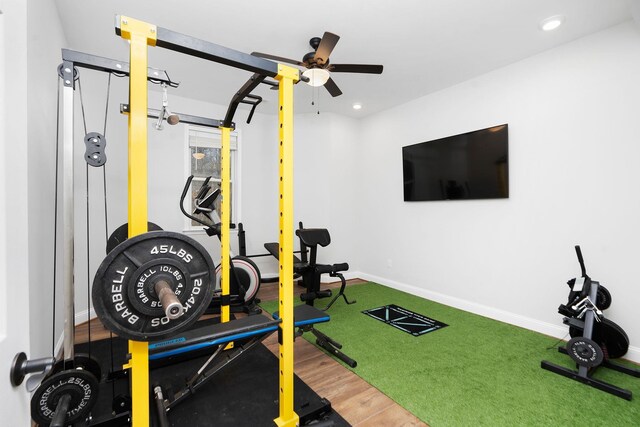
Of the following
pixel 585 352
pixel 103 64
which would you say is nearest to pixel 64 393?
Result: pixel 103 64

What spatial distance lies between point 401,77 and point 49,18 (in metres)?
3.17

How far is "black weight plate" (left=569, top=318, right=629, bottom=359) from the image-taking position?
83.4 inches

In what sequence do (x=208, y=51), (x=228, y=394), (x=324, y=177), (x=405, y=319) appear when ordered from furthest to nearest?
(x=324, y=177)
(x=405, y=319)
(x=228, y=394)
(x=208, y=51)

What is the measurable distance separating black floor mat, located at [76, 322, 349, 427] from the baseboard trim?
2291 mm

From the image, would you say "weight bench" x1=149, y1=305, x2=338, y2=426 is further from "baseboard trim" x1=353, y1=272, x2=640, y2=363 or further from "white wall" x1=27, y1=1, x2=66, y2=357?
"baseboard trim" x1=353, y1=272, x2=640, y2=363

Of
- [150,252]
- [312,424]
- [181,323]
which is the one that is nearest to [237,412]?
[312,424]

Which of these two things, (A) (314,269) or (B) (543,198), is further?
(A) (314,269)

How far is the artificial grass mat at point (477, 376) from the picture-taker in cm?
168

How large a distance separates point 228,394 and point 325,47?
2.58m

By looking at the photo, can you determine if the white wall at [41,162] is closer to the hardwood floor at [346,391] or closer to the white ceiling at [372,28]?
the white ceiling at [372,28]

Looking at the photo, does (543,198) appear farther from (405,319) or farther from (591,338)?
(405,319)

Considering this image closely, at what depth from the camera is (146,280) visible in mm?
968

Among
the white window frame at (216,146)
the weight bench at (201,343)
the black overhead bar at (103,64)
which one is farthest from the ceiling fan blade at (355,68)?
the white window frame at (216,146)

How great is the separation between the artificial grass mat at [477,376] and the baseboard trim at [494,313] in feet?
0.28
